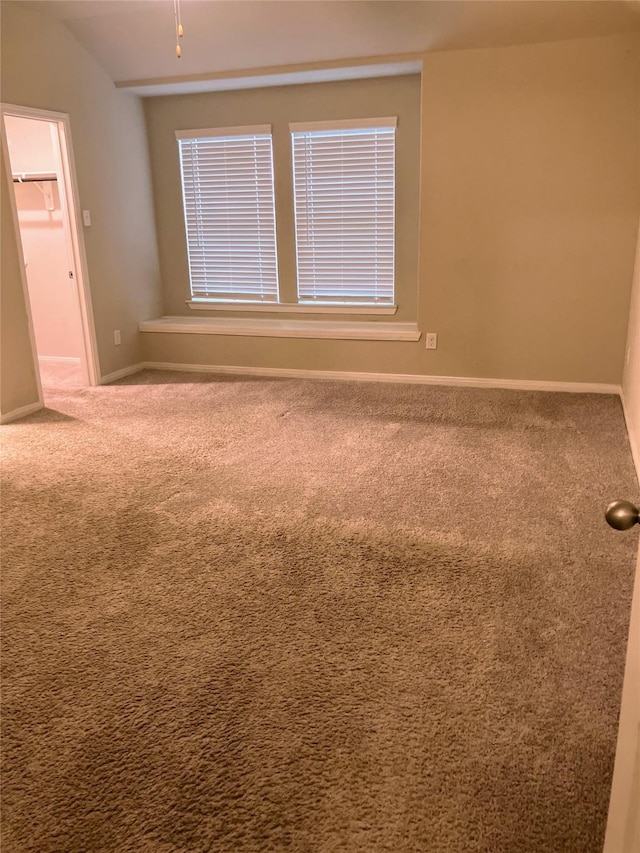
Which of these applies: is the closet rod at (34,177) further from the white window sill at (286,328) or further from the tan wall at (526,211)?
the tan wall at (526,211)

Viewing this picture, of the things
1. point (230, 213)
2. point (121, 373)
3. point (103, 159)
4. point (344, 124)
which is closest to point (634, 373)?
point (344, 124)

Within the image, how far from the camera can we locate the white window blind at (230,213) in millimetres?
5691

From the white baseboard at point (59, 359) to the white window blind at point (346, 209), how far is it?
236cm

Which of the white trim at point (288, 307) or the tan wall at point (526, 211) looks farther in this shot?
the white trim at point (288, 307)

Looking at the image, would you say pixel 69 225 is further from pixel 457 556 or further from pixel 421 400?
pixel 457 556

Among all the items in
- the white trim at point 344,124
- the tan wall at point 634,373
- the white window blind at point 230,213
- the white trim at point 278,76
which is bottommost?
the tan wall at point 634,373

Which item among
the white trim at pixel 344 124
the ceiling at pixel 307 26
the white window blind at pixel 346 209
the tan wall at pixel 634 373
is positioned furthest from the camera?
the white window blind at pixel 346 209

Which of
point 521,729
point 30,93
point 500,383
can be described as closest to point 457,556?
point 521,729

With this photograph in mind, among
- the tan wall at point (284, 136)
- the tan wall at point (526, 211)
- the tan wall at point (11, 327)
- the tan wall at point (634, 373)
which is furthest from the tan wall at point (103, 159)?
the tan wall at point (634, 373)

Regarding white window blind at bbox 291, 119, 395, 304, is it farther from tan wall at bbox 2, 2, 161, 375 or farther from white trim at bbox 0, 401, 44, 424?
white trim at bbox 0, 401, 44, 424

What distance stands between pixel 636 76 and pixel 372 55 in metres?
1.77

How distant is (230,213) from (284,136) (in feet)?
2.68

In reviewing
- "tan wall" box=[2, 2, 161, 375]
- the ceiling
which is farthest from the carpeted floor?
the ceiling

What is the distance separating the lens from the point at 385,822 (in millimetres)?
1497
